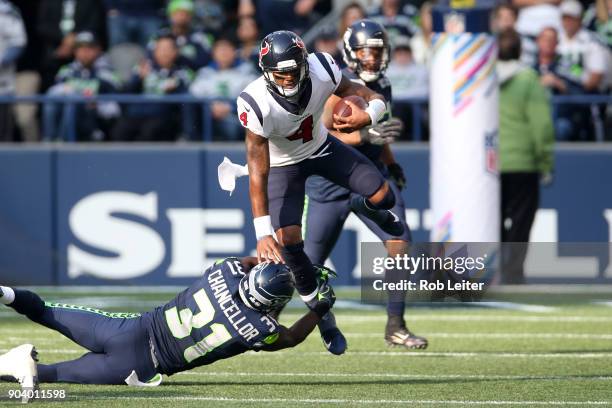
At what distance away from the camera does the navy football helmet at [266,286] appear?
7422mm

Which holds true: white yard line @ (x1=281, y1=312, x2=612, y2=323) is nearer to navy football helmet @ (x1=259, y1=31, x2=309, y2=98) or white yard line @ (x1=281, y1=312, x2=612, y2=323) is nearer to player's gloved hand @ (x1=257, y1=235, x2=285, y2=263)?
player's gloved hand @ (x1=257, y1=235, x2=285, y2=263)

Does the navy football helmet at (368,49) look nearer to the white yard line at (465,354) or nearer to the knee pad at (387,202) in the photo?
the knee pad at (387,202)

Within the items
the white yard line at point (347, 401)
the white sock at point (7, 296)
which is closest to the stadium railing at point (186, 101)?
the white sock at point (7, 296)

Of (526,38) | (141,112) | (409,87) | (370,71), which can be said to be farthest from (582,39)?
(370,71)

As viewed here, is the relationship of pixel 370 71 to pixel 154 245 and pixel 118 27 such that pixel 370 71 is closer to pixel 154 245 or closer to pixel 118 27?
pixel 154 245

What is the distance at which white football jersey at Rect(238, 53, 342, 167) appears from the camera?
8.35 metres

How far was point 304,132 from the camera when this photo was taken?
8.70 metres

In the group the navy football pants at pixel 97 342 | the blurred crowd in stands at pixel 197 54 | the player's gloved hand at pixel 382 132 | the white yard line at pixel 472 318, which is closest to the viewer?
the navy football pants at pixel 97 342

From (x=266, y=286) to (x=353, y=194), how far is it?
2467mm

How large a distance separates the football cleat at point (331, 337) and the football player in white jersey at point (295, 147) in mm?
149

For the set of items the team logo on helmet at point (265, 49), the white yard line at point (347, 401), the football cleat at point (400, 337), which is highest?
the team logo on helmet at point (265, 49)

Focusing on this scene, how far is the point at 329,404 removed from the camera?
7387 mm

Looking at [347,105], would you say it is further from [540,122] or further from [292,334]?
[540,122]

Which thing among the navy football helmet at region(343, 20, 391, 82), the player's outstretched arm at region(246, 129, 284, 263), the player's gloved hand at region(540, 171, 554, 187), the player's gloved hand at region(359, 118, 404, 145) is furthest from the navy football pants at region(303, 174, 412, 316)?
the player's gloved hand at region(540, 171, 554, 187)
